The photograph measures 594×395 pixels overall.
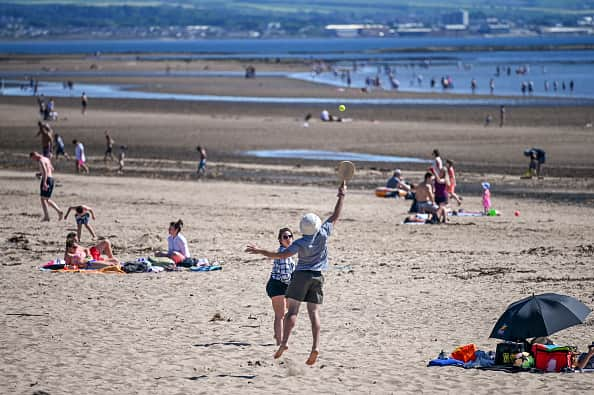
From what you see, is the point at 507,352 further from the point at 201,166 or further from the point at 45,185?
the point at 201,166

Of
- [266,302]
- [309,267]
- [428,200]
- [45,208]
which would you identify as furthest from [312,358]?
[45,208]

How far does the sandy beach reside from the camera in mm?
9562

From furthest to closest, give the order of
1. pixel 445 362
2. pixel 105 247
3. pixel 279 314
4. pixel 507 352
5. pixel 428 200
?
pixel 428 200, pixel 105 247, pixel 279 314, pixel 445 362, pixel 507 352

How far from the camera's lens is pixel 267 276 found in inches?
572

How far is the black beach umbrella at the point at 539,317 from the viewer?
371 inches

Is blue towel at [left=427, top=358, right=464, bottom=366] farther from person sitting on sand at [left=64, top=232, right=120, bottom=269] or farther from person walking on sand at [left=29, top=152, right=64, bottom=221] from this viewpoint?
person walking on sand at [left=29, top=152, right=64, bottom=221]

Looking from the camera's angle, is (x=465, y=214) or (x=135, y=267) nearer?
(x=135, y=267)

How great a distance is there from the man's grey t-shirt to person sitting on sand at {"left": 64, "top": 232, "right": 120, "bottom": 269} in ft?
19.1

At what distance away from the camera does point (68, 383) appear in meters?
9.21

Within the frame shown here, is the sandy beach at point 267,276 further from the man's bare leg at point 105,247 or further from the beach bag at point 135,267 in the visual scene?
the man's bare leg at point 105,247

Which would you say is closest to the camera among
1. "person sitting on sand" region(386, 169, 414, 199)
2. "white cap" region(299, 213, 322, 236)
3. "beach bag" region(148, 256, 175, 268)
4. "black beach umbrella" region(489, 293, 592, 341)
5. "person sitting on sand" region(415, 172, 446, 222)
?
"white cap" region(299, 213, 322, 236)

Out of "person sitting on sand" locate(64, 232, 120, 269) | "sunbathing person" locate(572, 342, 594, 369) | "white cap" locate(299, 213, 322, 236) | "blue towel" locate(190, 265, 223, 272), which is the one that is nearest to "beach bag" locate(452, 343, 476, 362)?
"sunbathing person" locate(572, 342, 594, 369)

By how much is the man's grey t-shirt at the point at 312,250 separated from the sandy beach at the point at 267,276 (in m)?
1.03

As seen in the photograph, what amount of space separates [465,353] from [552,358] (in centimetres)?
82
